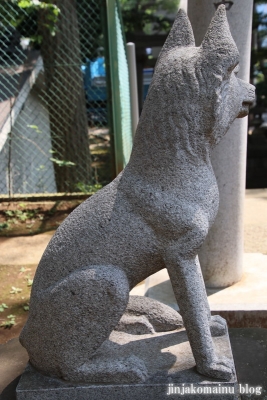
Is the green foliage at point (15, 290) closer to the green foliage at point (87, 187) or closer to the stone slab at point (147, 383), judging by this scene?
the stone slab at point (147, 383)

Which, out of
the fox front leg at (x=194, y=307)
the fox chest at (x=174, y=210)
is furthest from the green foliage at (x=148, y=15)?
the fox front leg at (x=194, y=307)

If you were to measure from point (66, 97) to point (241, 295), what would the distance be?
418 cm

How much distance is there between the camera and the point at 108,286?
191 cm

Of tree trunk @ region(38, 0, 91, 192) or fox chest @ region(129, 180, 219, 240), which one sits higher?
tree trunk @ region(38, 0, 91, 192)

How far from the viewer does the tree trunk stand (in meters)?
6.19

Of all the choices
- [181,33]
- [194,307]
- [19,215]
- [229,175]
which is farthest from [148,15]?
[194,307]

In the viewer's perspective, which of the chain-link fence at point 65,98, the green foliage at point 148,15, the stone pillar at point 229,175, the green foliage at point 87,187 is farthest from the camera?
the green foliage at point 148,15

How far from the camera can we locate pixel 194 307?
6.25 ft

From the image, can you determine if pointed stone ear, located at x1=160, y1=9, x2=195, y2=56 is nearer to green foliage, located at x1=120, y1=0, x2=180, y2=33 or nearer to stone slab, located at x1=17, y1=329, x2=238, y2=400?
stone slab, located at x1=17, y1=329, x2=238, y2=400

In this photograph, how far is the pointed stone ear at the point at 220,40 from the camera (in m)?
1.77

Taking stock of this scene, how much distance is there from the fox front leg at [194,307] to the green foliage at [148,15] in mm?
9383

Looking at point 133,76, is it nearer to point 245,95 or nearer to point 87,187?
point 87,187

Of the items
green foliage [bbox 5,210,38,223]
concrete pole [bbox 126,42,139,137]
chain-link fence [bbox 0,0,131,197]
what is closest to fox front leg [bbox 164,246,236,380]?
concrete pole [bbox 126,42,139,137]

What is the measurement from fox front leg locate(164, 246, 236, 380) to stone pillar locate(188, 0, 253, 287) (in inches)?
57.4
